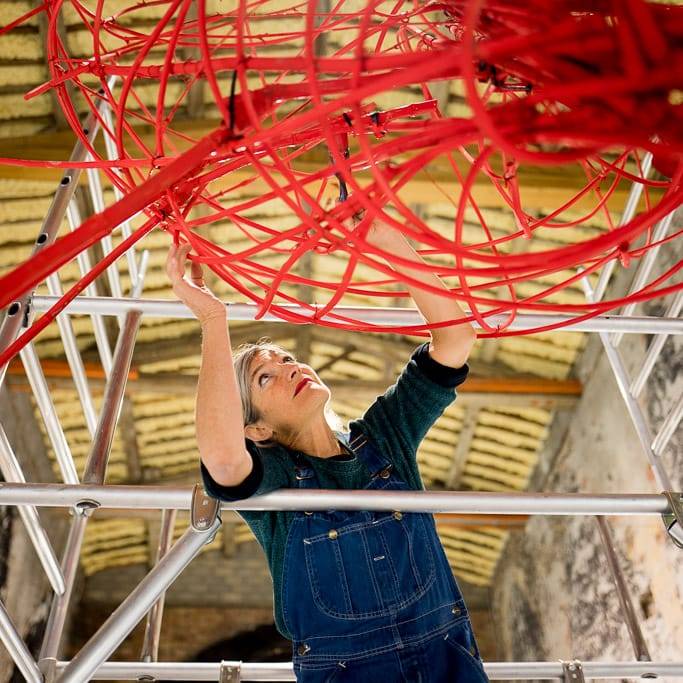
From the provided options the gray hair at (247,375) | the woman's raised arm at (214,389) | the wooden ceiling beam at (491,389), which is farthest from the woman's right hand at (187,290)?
the wooden ceiling beam at (491,389)

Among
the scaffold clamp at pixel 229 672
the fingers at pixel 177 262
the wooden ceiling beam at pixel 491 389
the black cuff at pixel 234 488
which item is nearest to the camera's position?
the fingers at pixel 177 262

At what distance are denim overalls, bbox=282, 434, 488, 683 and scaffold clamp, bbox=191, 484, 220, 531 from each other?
15cm

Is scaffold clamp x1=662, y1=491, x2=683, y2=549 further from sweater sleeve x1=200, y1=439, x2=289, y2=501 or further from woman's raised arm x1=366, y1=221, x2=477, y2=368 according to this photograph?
sweater sleeve x1=200, y1=439, x2=289, y2=501

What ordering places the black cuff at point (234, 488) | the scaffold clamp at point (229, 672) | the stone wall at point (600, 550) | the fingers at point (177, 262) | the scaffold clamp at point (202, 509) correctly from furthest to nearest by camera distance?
Answer: the stone wall at point (600, 550) → the scaffold clamp at point (229, 672) → the scaffold clamp at point (202, 509) → the black cuff at point (234, 488) → the fingers at point (177, 262)

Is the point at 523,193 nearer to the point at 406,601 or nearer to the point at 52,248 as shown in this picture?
the point at 406,601

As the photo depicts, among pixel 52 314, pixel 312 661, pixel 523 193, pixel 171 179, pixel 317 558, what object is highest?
pixel 523 193

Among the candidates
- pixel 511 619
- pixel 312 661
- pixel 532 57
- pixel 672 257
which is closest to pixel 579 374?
pixel 672 257

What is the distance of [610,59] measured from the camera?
953mm

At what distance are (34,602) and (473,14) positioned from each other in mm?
6668

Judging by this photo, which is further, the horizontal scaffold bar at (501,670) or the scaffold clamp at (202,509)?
the horizontal scaffold bar at (501,670)

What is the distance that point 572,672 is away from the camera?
2.09 m

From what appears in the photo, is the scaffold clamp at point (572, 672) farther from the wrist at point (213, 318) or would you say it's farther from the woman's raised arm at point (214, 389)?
the wrist at point (213, 318)

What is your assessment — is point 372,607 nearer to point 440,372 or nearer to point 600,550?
point 440,372

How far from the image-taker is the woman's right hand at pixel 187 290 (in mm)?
1385
